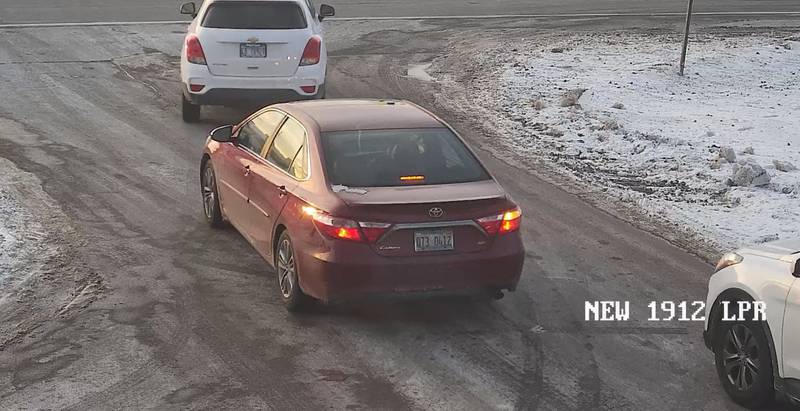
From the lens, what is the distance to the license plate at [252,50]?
1555cm

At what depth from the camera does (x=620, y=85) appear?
739 inches

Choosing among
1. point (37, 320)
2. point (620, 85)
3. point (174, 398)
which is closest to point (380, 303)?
point (174, 398)

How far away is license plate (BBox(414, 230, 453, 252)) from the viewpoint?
8414 mm

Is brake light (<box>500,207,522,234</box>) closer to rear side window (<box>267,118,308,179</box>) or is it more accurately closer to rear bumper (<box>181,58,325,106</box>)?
rear side window (<box>267,118,308,179</box>)

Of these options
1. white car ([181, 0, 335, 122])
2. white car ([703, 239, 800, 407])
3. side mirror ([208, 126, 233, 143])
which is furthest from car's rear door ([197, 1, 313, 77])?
white car ([703, 239, 800, 407])

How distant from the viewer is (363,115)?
973 centimetres

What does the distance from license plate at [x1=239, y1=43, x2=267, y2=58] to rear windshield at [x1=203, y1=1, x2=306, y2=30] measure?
Answer: 31 centimetres

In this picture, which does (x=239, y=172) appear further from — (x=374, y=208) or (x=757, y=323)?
(x=757, y=323)

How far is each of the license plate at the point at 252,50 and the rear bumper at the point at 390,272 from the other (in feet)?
24.3

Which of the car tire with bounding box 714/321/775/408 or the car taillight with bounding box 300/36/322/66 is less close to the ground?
the car taillight with bounding box 300/36/322/66

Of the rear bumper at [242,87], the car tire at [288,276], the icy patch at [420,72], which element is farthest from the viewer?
the icy patch at [420,72]

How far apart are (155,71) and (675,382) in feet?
45.0

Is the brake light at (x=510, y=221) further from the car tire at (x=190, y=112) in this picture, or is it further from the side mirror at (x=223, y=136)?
the car tire at (x=190, y=112)

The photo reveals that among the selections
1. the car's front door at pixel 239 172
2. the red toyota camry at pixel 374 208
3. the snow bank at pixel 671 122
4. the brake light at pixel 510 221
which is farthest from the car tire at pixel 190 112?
the brake light at pixel 510 221
